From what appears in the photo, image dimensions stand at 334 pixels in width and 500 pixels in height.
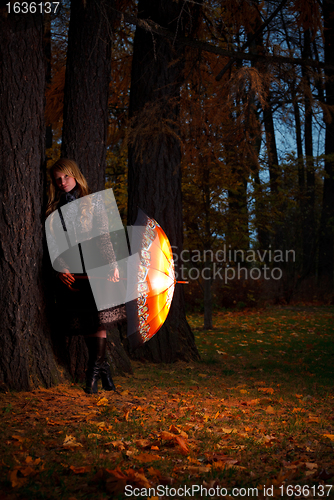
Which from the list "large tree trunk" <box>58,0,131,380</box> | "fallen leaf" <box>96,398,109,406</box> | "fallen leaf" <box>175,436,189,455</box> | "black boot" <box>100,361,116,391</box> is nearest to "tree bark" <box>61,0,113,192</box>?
"large tree trunk" <box>58,0,131,380</box>

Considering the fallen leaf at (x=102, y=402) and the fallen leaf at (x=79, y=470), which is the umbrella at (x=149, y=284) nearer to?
the fallen leaf at (x=102, y=402)

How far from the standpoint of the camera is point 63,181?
4.03 meters

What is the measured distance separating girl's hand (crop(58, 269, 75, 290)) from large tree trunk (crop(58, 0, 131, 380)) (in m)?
1.18

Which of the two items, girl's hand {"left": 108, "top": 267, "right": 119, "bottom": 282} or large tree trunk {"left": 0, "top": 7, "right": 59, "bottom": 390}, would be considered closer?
large tree trunk {"left": 0, "top": 7, "right": 59, "bottom": 390}

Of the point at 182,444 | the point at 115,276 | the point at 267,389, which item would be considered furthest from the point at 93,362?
the point at 267,389

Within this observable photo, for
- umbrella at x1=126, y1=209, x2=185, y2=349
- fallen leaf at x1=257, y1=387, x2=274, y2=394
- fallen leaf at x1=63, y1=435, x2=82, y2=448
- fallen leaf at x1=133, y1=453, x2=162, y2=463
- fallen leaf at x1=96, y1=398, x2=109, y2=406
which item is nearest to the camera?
fallen leaf at x1=133, y1=453, x2=162, y2=463

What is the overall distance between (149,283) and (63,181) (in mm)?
1324

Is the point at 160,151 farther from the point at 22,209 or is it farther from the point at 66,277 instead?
the point at 66,277

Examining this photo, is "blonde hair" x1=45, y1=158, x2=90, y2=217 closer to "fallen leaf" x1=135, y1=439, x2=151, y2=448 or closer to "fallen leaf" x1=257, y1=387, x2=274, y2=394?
"fallen leaf" x1=135, y1=439, x2=151, y2=448

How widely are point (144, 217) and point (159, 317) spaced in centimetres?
84

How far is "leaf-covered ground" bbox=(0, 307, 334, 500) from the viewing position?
2.37 m

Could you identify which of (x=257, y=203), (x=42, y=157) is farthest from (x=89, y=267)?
(x=257, y=203)

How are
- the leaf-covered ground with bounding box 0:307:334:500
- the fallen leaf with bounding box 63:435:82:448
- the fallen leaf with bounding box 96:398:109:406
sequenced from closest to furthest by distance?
the leaf-covered ground with bounding box 0:307:334:500 → the fallen leaf with bounding box 63:435:82:448 → the fallen leaf with bounding box 96:398:109:406

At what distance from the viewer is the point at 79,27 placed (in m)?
4.75
